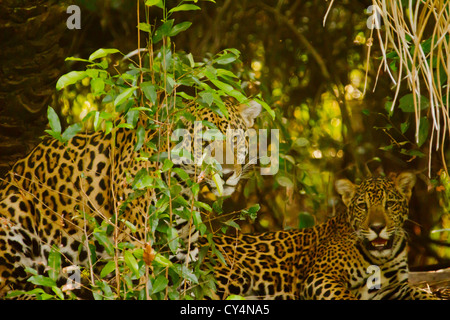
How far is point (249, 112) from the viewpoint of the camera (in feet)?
12.8

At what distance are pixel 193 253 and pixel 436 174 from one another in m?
1.88

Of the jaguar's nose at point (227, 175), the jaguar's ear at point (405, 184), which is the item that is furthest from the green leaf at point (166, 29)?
the jaguar's ear at point (405, 184)

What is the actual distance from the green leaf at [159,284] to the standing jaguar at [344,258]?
1.38 meters

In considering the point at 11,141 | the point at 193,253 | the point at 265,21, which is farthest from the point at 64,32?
the point at 193,253

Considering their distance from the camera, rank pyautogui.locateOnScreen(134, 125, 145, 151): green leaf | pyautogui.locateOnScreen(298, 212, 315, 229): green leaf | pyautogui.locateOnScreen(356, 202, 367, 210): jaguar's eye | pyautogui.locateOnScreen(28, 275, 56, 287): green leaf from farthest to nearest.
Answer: pyautogui.locateOnScreen(298, 212, 315, 229): green leaf
pyautogui.locateOnScreen(356, 202, 367, 210): jaguar's eye
pyautogui.locateOnScreen(134, 125, 145, 151): green leaf
pyautogui.locateOnScreen(28, 275, 56, 287): green leaf

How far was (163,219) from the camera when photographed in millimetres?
2334

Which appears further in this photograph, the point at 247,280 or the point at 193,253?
the point at 247,280

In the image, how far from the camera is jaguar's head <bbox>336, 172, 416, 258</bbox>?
140 inches

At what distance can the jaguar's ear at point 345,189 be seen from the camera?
3.76 metres

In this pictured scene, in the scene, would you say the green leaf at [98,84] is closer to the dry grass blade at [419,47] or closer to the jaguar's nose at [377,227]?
the dry grass blade at [419,47]

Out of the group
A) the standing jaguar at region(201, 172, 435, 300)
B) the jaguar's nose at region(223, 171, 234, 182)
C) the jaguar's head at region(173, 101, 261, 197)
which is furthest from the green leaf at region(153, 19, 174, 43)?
the standing jaguar at region(201, 172, 435, 300)

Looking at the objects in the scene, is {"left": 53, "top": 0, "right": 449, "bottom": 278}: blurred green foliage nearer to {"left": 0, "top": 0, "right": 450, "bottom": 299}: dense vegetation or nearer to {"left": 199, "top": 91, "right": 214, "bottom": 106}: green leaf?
{"left": 0, "top": 0, "right": 450, "bottom": 299}: dense vegetation

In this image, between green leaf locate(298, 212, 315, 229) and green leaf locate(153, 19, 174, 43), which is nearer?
green leaf locate(153, 19, 174, 43)
